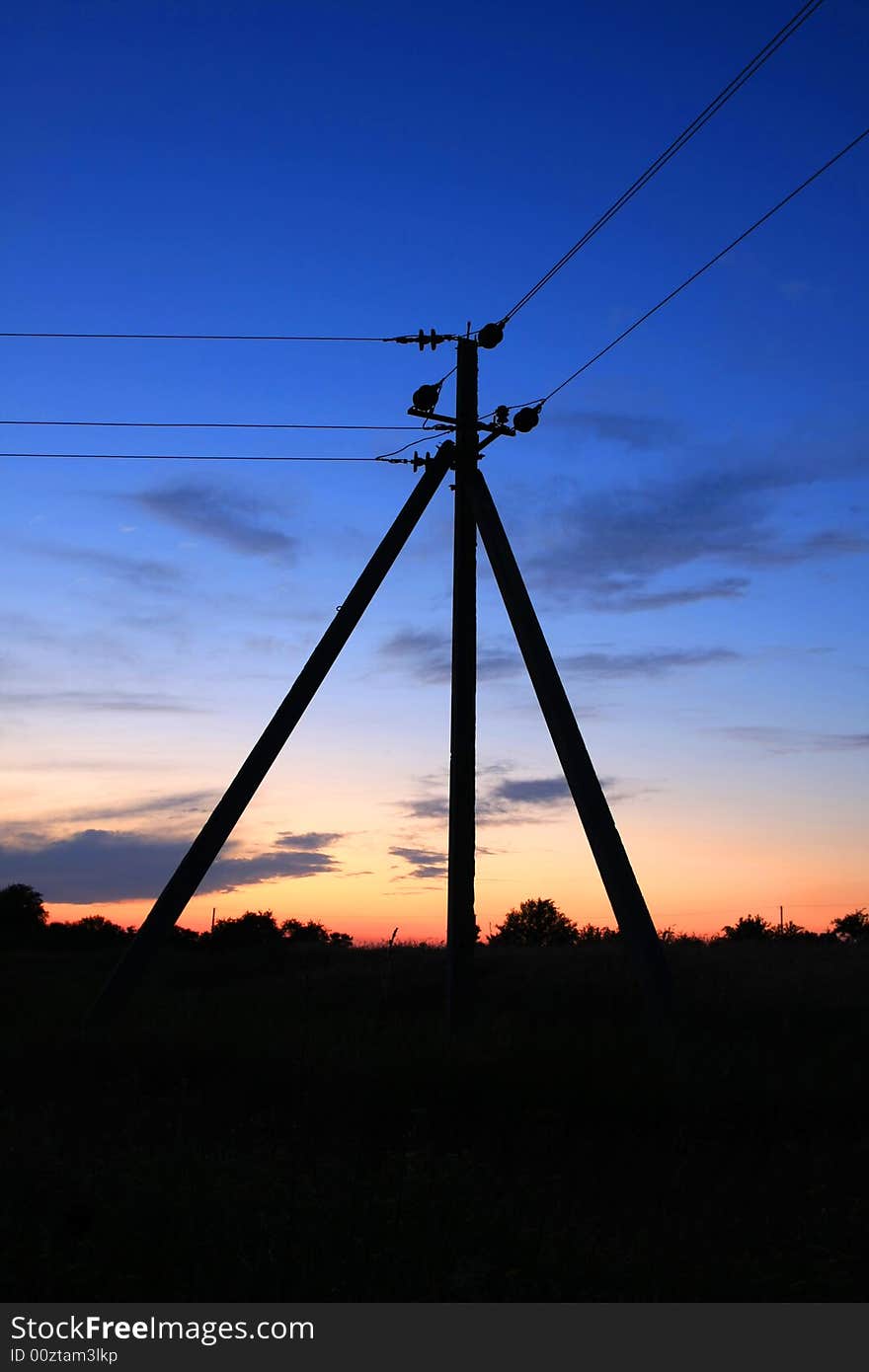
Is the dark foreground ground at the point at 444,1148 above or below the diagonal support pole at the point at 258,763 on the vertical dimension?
below

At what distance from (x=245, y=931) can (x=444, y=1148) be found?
24932 millimetres

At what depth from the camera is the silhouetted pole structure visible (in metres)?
13.9

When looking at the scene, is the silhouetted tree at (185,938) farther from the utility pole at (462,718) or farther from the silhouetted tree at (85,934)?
the utility pole at (462,718)

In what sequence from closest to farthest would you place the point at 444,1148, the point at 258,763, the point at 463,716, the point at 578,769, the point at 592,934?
the point at 444,1148 < the point at 578,769 < the point at 258,763 < the point at 463,716 < the point at 592,934

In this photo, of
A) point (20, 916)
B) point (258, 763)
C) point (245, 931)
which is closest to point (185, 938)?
point (245, 931)

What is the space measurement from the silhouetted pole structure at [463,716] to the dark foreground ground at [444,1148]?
78 cm

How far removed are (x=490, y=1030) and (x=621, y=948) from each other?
764 centimetres

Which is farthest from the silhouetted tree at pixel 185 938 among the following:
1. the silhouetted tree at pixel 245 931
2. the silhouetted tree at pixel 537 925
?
the silhouetted tree at pixel 537 925

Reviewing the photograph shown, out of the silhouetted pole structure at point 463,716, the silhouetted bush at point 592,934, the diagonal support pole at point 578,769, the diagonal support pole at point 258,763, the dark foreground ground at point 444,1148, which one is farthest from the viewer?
the silhouetted bush at point 592,934

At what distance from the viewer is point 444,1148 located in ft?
30.0

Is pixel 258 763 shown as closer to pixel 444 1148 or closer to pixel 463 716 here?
pixel 463 716

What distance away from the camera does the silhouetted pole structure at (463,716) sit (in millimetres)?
13914

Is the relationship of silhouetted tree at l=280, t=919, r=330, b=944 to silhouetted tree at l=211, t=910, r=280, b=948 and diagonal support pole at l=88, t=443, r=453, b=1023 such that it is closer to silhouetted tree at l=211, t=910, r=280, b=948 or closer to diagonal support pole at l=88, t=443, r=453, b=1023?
silhouetted tree at l=211, t=910, r=280, b=948
